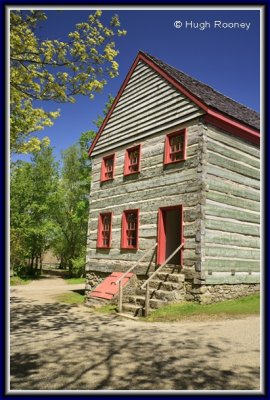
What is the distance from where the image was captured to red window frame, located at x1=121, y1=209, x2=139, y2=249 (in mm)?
15031

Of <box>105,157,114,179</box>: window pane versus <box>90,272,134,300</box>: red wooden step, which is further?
<box>105,157,114,179</box>: window pane

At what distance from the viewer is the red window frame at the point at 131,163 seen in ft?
51.2

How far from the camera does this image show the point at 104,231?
→ 56.6ft

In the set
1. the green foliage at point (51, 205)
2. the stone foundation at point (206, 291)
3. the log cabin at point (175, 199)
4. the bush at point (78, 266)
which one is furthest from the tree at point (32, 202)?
the stone foundation at point (206, 291)

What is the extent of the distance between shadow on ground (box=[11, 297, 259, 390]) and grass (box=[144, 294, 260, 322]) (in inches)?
41.5

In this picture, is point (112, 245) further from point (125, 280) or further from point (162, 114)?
point (162, 114)

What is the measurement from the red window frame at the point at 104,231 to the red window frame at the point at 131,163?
93.8 inches

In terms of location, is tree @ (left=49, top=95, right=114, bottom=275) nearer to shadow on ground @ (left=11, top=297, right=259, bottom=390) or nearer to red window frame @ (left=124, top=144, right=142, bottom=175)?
red window frame @ (left=124, top=144, right=142, bottom=175)

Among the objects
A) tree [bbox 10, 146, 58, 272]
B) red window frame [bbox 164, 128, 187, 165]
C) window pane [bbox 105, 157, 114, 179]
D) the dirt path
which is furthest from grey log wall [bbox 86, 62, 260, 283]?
tree [bbox 10, 146, 58, 272]

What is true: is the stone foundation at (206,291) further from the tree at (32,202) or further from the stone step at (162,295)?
the tree at (32,202)

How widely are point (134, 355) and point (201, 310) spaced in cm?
502

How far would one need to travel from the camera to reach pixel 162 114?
48.2 feet
